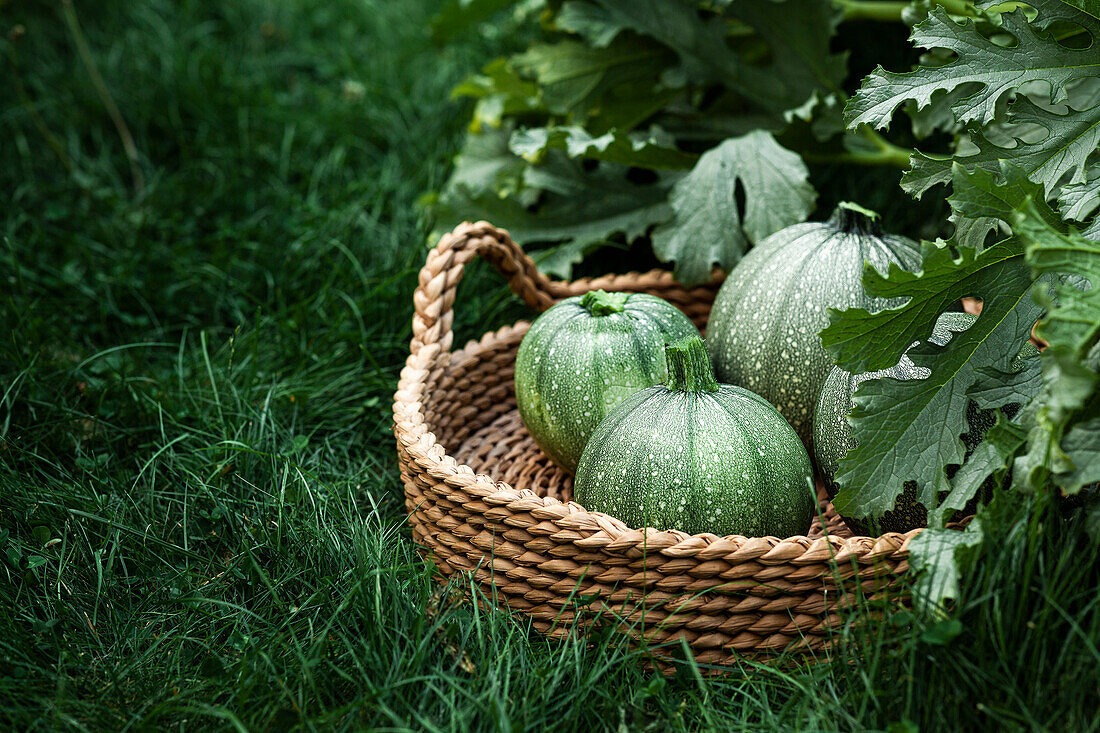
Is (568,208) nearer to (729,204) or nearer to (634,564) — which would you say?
(729,204)

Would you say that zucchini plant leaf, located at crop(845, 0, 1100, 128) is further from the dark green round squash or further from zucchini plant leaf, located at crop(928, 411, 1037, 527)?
zucchini plant leaf, located at crop(928, 411, 1037, 527)

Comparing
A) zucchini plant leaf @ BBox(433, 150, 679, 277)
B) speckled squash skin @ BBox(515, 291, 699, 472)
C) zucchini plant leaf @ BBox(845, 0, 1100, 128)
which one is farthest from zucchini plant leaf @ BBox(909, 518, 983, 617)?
zucchini plant leaf @ BBox(433, 150, 679, 277)

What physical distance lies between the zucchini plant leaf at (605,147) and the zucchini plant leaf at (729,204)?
14cm

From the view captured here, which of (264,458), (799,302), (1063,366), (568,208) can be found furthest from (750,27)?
(264,458)

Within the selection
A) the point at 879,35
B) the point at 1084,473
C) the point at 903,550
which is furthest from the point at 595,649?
the point at 879,35

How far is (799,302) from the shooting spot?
2270 mm

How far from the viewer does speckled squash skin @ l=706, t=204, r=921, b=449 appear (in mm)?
2252

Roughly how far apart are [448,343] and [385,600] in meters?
0.82

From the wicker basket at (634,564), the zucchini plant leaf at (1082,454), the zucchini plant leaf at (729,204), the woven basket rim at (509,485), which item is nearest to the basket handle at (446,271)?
the woven basket rim at (509,485)

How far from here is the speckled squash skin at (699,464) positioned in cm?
191

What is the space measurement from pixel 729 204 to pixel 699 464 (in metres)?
1.15

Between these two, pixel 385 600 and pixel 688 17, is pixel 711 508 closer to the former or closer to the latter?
pixel 385 600

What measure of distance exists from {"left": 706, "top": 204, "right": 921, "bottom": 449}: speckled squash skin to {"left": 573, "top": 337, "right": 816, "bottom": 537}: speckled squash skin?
259 mm

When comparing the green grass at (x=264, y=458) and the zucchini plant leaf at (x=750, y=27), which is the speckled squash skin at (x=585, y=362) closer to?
the green grass at (x=264, y=458)
